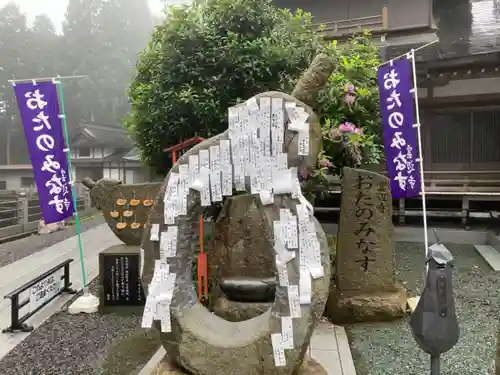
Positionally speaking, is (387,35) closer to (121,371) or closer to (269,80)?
(269,80)

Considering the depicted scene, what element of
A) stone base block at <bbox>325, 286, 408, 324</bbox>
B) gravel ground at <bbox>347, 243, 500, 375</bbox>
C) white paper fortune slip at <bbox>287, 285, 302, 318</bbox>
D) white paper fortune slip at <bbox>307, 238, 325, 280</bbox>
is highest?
white paper fortune slip at <bbox>307, 238, 325, 280</bbox>

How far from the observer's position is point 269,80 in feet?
22.3

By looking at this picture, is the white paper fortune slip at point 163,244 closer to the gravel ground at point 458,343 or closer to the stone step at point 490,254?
the gravel ground at point 458,343

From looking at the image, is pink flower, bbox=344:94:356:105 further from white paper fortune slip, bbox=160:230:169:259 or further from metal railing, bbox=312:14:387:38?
metal railing, bbox=312:14:387:38

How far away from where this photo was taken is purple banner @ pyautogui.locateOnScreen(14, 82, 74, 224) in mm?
6215

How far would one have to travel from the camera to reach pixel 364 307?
19.6ft

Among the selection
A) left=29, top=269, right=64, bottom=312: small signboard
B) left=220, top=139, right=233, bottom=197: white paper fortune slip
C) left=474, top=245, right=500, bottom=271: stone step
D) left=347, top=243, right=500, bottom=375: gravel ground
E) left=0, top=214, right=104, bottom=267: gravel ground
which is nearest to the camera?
left=220, top=139, right=233, bottom=197: white paper fortune slip

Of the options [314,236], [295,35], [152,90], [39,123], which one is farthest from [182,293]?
[295,35]

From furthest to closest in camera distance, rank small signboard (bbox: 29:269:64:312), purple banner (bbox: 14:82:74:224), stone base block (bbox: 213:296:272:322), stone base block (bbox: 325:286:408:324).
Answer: small signboard (bbox: 29:269:64:312) < purple banner (bbox: 14:82:74:224) < stone base block (bbox: 325:286:408:324) < stone base block (bbox: 213:296:272:322)

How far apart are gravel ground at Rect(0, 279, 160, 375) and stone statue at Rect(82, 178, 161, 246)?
1.33 m

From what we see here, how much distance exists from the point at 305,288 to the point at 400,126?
3790 mm

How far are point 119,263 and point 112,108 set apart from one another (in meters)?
36.6

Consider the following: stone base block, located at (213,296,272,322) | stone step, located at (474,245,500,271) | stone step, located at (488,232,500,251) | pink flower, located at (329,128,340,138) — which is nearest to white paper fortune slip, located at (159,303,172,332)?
stone base block, located at (213,296,272,322)

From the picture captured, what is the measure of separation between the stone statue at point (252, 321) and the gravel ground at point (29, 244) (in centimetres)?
835
